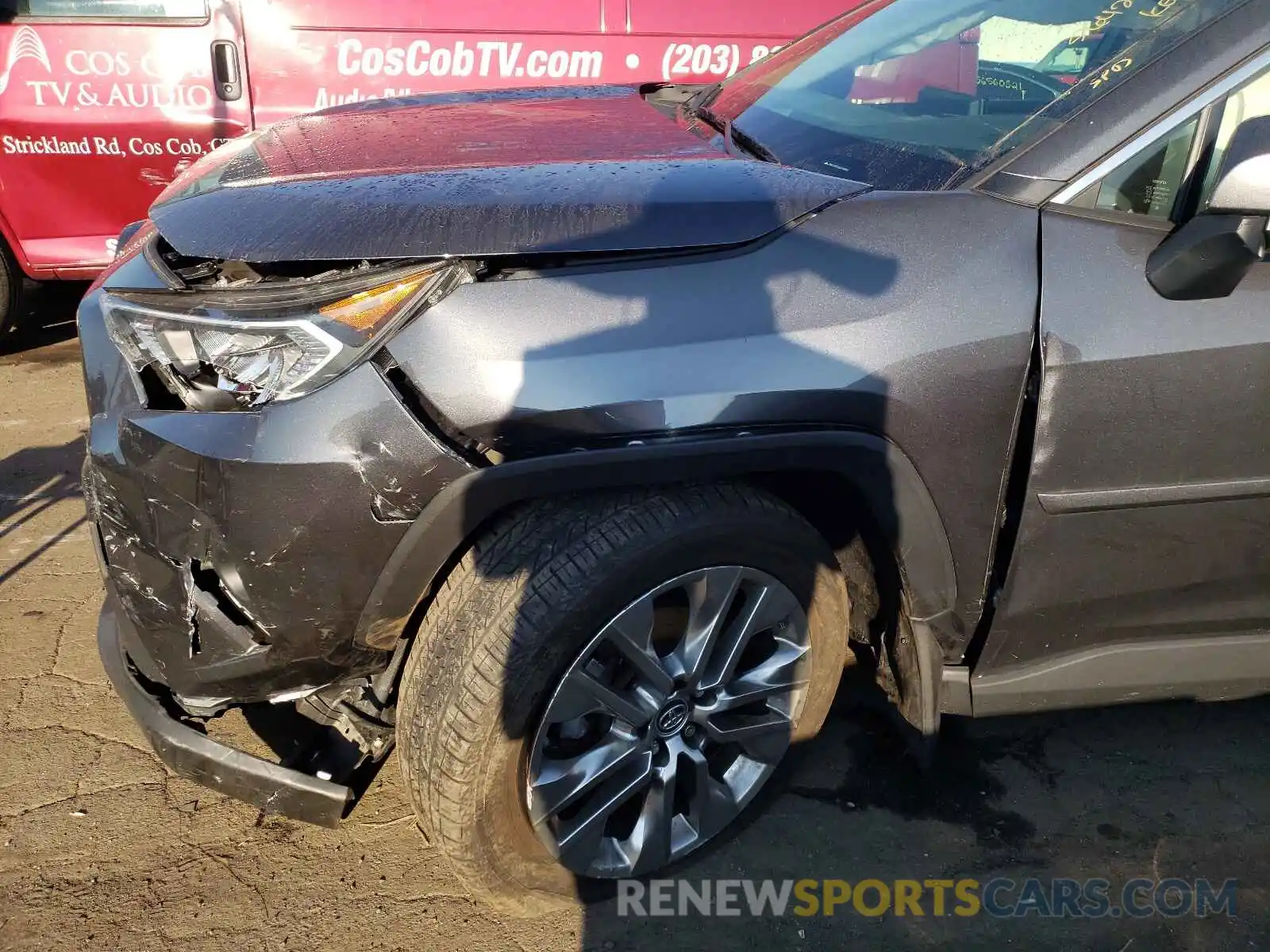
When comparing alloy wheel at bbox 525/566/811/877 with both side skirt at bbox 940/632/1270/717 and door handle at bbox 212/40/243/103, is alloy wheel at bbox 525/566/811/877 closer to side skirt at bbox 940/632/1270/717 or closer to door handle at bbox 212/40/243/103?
side skirt at bbox 940/632/1270/717

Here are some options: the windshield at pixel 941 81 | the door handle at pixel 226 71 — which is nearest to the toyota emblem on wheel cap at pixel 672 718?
the windshield at pixel 941 81

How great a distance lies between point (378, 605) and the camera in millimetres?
1733

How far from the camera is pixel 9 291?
4.82 m

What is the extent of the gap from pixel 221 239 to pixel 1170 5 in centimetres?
192

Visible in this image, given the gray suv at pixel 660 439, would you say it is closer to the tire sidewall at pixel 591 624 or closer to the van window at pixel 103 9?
the tire sidewall at pixel 591 624

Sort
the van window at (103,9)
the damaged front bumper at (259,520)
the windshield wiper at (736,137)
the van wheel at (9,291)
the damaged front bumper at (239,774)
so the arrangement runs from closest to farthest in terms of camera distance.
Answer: the damaged front bumper at (259,520) < the damaged front bumper at (239,774) < the windshield wiper at (736,137) < the van window at (103,9) < the van wheel at (9,291)

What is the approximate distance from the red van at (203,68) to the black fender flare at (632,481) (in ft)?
11.7

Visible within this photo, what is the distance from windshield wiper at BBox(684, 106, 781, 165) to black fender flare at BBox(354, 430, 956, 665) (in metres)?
0.69

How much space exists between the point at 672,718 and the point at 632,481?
568 millimetres

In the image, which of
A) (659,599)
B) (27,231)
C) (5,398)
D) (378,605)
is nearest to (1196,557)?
(659,599)

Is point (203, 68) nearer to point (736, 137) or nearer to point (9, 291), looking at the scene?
point (9, 291)

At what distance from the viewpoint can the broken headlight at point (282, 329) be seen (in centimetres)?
166

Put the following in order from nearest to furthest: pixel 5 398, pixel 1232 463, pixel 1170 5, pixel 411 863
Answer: pixel 1232 463
pixel 1170 5
pixel 411 863
pixel 5 398

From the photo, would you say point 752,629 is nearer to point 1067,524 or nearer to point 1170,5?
point 1067,524
